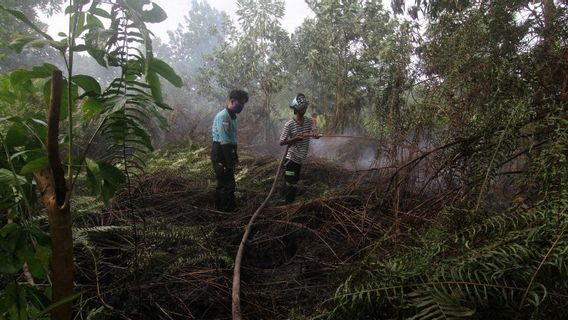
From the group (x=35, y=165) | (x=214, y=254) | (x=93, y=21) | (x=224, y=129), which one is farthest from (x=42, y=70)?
(x=224, y=129)

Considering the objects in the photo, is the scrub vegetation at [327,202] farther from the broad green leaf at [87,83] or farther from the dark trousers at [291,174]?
the dark trousers at [291,174]

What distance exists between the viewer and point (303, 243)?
3.29 metres

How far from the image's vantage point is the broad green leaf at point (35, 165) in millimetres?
1032

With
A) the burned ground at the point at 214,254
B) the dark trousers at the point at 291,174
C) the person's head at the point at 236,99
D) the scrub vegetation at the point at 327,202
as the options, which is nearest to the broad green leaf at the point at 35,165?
the scrub vegetation at the point at 327,202

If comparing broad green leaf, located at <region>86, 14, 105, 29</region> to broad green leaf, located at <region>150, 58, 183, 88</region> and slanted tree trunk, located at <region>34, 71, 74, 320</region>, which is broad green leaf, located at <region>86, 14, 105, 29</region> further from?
slanted tree trunk, located at <region>34, 71, 74, 320</region>

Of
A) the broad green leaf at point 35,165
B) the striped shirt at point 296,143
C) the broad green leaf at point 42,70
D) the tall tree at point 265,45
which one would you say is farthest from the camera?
the tall tree at point 265,45

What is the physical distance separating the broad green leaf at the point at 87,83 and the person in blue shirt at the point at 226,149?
9.93 ft

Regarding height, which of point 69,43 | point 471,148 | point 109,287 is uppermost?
point 69,43

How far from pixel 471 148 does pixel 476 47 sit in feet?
5.78

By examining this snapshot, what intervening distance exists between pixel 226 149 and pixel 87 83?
121 inches

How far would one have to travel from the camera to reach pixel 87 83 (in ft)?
4.32

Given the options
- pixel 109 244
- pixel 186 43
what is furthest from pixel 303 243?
pixel 186 43

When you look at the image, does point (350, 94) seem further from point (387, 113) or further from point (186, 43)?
point (186, 43)

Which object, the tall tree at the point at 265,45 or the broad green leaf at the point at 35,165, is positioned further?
the tall tree at the point at 265,45
